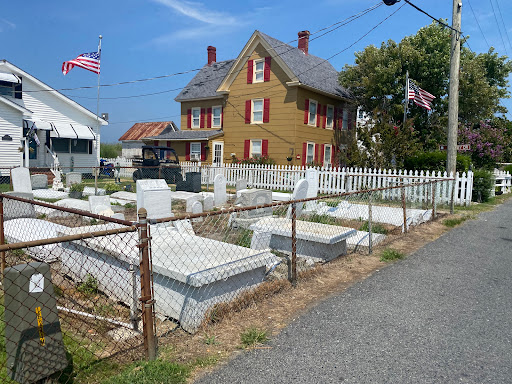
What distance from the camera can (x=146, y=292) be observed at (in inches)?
121

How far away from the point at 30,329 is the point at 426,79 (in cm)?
2508

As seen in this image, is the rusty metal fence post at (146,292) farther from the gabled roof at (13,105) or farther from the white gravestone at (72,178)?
the gabled roof at (13,105)

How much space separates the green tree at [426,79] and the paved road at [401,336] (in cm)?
1922

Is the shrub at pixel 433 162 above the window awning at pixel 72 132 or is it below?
below

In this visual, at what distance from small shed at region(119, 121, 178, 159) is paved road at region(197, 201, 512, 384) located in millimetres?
40956

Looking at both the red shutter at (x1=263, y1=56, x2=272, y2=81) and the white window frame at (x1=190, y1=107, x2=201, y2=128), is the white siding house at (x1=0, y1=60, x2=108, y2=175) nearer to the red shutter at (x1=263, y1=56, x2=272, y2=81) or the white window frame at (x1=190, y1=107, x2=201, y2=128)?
the white window frame at (x1=190, y1=107, x2=201, y2=128)

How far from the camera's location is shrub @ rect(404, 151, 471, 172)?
51.1 ft

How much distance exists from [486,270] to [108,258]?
5472 mm

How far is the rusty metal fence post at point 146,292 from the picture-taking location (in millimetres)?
3043

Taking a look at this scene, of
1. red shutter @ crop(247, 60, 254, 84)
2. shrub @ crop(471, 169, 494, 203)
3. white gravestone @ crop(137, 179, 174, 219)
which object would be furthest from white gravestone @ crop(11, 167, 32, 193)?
shrub @ crop(471, 169, 494, 203)

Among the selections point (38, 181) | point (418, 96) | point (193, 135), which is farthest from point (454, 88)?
point (193, 135)

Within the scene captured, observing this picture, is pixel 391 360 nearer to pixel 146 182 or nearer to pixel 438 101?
pixel 146 182

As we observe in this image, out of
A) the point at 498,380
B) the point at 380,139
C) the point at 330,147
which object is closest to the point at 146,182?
the point at 498,380

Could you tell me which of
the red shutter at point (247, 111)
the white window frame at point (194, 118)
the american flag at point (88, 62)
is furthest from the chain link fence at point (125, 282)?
the white window frame at point (194, 118)
